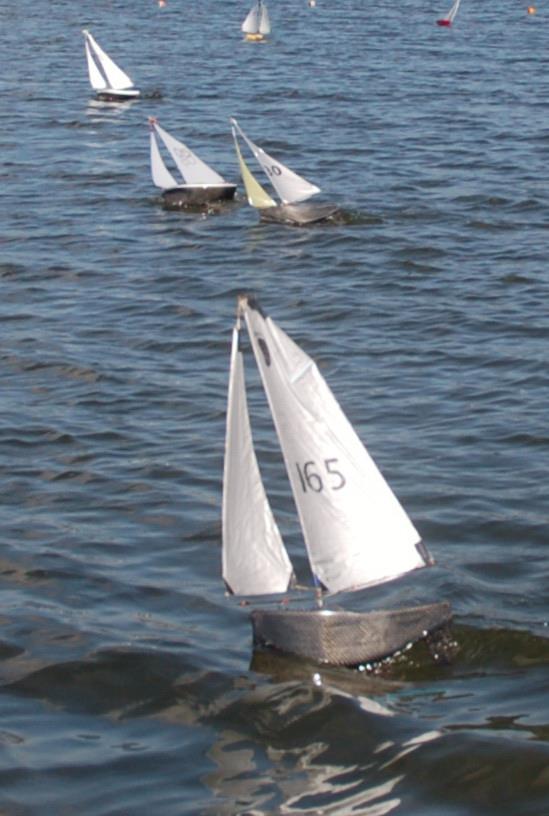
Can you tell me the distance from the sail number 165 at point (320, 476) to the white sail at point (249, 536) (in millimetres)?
485

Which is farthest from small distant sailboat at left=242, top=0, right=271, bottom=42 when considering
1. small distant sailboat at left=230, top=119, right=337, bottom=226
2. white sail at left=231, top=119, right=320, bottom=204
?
white sail at left=231, top=119, right=320, bottom=204

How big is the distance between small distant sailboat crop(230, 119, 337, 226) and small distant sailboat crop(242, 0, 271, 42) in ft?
109

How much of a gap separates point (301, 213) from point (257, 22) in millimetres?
35706

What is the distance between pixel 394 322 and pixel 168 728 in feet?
56.1

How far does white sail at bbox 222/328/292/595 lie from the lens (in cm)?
1725

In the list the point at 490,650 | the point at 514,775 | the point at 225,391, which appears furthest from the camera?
the point at 225,391

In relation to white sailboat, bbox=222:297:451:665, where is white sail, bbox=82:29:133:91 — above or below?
above

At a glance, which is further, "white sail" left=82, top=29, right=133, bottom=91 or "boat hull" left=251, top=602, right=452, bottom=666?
"white sail" left=82, top=29, right=133, bottom=91

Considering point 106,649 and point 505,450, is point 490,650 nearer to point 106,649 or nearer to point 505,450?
point 106,649

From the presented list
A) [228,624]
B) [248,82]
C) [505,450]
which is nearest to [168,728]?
[228,624]

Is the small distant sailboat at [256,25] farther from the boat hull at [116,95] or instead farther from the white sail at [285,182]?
the white sail at [285,182]

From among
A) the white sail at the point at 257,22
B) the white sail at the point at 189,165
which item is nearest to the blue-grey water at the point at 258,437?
the white sail at the point at 189,165

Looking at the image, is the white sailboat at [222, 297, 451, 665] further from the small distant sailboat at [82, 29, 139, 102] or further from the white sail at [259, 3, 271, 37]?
the white sail at [259, 3, 271, 37]

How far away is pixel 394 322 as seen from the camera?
33.5 m
